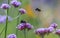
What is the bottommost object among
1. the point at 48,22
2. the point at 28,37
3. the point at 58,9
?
the point at 28,37

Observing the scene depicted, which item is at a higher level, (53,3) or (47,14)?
(53,3)

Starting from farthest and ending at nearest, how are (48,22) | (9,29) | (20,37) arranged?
1. (48,22)
2. (9,29)
3. (20,37)

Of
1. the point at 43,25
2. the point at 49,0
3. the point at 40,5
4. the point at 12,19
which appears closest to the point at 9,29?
the point at 12,19

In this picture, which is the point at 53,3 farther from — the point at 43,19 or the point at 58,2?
the point at 43,19

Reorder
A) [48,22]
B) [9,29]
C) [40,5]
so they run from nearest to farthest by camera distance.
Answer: [9,29]
[48,22]
[40,5]

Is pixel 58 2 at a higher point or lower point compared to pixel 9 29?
higher

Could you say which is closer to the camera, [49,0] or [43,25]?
[43,25]

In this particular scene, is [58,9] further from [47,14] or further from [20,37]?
[20,37]

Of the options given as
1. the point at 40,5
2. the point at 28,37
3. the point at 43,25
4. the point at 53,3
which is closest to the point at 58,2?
the point at 53,3

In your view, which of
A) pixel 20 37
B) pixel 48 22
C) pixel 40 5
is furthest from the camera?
pixel 40 5
